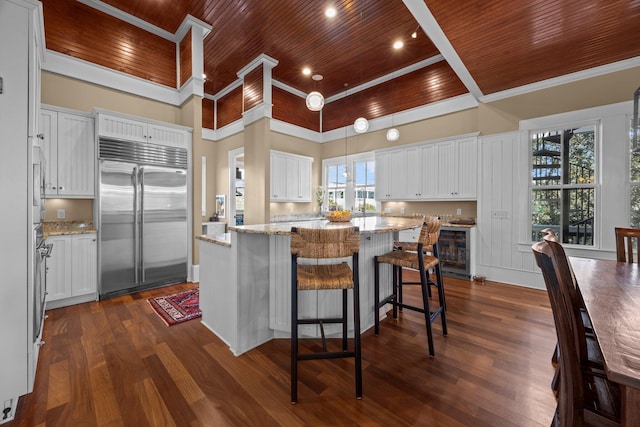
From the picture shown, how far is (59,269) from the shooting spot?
3.22 meters

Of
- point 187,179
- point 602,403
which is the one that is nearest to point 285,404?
point 602,403

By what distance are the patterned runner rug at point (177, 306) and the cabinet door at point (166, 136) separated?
225 centimetres

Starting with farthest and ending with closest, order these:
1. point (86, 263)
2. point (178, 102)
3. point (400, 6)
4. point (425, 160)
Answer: point (425, 160) → point (178, 102) → point (400, 6) → point (86, 263)

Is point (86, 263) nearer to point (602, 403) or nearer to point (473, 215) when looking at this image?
point (602, 403)

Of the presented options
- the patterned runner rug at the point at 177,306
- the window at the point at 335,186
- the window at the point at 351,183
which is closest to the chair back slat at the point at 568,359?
the patterned runner rug at the point at 177,306

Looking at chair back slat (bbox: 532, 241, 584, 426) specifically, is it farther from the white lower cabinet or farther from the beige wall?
the beige wall

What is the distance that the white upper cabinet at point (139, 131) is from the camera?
360cm

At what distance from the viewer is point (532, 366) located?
6.82ft

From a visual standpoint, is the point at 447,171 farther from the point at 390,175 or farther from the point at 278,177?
the point at 278,177

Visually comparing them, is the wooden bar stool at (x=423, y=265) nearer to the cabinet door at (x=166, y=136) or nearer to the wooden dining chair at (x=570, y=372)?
the wooden dining chair at (x=570, y=372)

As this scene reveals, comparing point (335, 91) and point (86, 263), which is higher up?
point (335, 91)

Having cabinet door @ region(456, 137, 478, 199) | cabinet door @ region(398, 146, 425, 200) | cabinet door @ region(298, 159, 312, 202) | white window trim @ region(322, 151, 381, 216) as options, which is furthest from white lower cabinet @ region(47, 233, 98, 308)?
cabinet door @ region(456, 137, 478, 199)

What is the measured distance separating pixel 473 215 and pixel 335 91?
4312mm

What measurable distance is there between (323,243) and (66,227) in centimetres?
388
